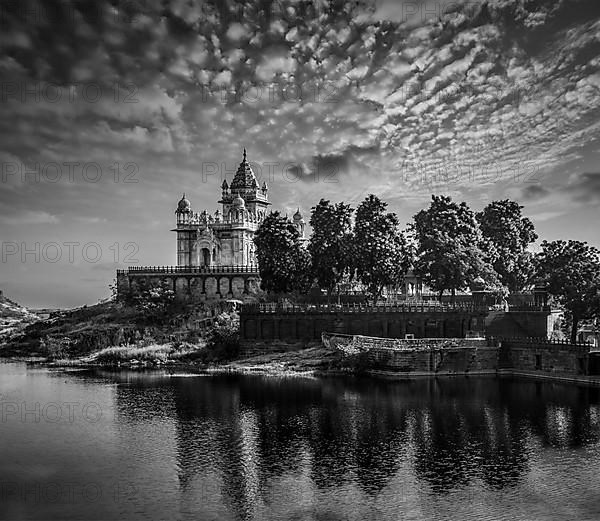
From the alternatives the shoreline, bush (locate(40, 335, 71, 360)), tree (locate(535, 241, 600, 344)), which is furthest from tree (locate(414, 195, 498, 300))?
bush (locate(40, 335, 71, 360))

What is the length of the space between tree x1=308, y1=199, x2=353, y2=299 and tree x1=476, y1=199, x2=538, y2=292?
24612mm

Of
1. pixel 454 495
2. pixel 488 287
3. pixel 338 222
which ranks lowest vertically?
pixel 454 495

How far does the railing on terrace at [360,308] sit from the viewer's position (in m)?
87.3

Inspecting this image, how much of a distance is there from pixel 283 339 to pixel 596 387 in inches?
1591

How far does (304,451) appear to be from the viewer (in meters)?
46.2

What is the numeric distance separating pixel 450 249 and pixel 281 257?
22659 millimetres

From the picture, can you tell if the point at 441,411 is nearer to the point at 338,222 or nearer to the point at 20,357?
the point at 338,222

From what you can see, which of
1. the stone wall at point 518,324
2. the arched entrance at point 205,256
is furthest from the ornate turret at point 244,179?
the stone wall at point 518,324

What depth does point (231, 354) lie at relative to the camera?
90.5 m

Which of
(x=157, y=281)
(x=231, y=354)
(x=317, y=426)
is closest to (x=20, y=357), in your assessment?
(x=157, y=281)

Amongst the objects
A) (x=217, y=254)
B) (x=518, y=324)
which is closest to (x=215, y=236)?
(x=217, y=254)

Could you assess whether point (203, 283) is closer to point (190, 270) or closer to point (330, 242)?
point (190, 270)

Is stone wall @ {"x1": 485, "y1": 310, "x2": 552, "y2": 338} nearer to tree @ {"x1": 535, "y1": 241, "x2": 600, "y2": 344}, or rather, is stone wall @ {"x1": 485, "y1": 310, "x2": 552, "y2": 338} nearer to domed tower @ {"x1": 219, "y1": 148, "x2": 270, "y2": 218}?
tree @ {"x1": 535, "y1": 241, "x2": 600, "y2": 344}

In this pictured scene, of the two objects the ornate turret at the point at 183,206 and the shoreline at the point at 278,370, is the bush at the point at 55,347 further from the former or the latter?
the ornate turret at the point at 183,206
